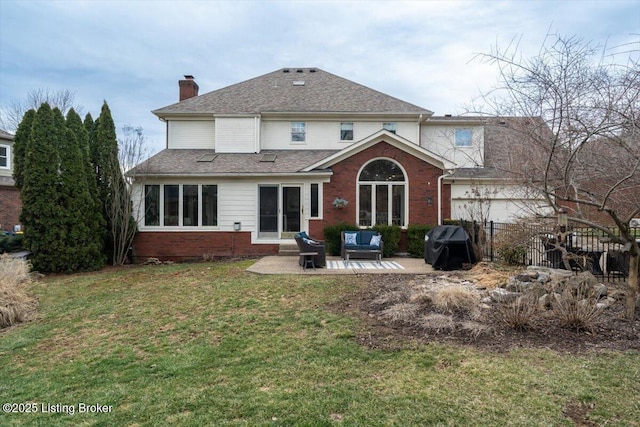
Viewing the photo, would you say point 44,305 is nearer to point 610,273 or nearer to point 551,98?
point 551,98

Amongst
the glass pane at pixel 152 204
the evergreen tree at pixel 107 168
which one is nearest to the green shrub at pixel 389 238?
the glass pane at pixel 152 204

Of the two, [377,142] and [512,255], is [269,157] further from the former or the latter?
[512,255]

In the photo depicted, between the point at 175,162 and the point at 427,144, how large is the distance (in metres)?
11.3

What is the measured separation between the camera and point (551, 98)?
5027 millimetres

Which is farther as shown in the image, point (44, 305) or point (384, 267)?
point (384, 267)

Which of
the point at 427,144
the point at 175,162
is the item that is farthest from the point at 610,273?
the point at 175,162

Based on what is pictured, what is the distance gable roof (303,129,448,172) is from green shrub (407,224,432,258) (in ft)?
8.06

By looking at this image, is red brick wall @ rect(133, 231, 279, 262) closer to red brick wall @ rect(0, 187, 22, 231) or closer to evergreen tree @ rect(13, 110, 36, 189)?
evergreen tree @ rect(13, 110, 36, 189)

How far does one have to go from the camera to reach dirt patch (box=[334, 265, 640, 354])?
14.9 ft

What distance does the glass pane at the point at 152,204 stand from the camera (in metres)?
13.6

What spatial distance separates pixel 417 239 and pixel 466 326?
7888 mm

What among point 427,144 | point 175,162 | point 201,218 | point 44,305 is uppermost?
point 427,144

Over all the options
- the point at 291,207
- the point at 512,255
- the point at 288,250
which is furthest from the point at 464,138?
the point at 288,250

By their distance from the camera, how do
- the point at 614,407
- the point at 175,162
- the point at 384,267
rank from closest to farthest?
the point at 614,407 → the point at 384,267 → the point at 175,162
